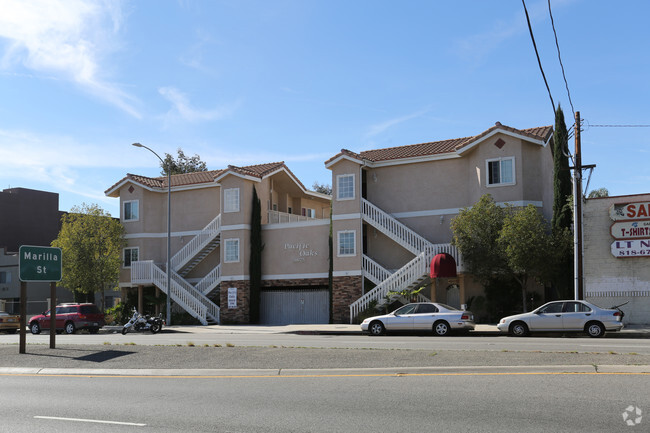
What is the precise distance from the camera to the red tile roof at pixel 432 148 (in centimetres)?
3108

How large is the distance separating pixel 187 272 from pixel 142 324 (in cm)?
1065

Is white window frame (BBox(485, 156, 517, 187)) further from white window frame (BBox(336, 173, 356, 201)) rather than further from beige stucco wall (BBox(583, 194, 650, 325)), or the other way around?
white window frame (BBox(336, 173, 356, 201))

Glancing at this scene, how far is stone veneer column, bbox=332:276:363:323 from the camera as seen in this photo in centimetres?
3347

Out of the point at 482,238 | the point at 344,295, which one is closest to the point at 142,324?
the point at 344,295

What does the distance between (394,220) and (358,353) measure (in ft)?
60.4

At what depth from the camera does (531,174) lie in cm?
3112

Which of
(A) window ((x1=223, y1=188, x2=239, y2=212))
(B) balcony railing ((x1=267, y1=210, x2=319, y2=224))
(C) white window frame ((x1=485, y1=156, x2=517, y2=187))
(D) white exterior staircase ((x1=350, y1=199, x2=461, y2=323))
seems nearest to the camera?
(D) white exterior staircase ((x1=350, y1=199, x2=461, y2=323))

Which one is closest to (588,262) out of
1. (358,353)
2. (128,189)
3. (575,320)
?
(575,320)

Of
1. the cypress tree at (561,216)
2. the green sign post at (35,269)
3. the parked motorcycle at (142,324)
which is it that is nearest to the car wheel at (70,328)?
the parked motorcycle at (142,324)

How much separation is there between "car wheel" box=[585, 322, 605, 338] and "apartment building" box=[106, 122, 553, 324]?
7.91 metres

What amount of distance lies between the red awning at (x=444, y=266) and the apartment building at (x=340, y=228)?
0.15 ft

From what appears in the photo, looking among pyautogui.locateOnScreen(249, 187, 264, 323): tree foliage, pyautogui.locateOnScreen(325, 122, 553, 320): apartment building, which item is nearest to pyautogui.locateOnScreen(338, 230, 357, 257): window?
pyautogui.locateOnScreen(325, 122, 553, 320): apartment building

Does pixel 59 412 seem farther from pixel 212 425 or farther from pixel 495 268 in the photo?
pixel 495 268

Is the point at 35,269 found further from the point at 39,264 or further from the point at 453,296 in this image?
the point at 453,296
